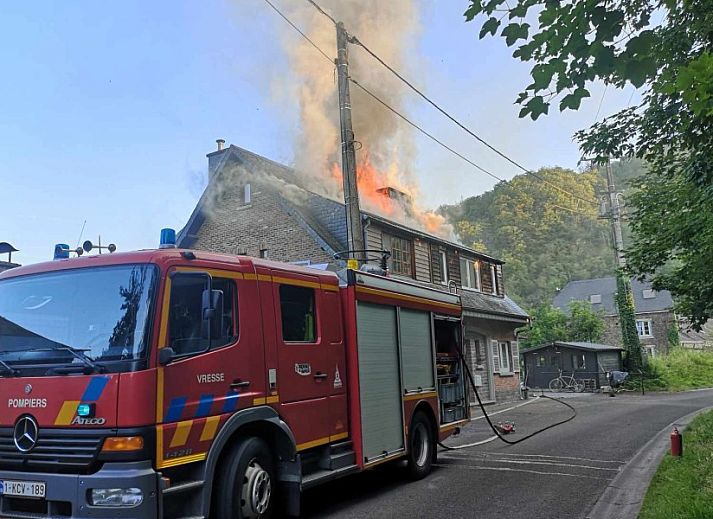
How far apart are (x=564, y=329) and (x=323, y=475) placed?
37516 millimetres

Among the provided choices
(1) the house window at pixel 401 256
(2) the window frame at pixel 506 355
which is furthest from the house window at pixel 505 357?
(1) the house window at pixel 401 256

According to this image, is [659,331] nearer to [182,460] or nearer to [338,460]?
[338,460]

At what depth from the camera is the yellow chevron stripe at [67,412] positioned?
14.9 ft

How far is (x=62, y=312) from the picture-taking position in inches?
193

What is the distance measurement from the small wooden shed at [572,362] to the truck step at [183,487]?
96.0 feet

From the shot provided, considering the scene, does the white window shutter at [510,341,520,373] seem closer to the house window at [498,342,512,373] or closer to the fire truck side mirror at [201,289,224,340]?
the house window at [498,342,512,373]

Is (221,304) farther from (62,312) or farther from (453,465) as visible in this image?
(453,465)

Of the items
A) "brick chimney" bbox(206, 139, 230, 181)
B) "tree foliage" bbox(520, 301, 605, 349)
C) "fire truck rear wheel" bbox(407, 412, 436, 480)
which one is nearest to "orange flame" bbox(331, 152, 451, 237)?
"brick chimney" bbox(206, 139, 230, 181)

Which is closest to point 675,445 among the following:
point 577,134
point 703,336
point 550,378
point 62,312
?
point 577,134

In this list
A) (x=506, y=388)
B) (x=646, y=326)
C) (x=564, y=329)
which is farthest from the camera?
(x=646, y=326)

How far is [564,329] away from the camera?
40906 mm

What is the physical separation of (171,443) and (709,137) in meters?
6.08

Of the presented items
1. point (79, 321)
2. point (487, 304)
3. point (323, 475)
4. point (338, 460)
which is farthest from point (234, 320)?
point (487, 304)

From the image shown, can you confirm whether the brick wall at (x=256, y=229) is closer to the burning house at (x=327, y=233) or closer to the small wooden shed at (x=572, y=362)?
the burning house at (x=327, y=233)
